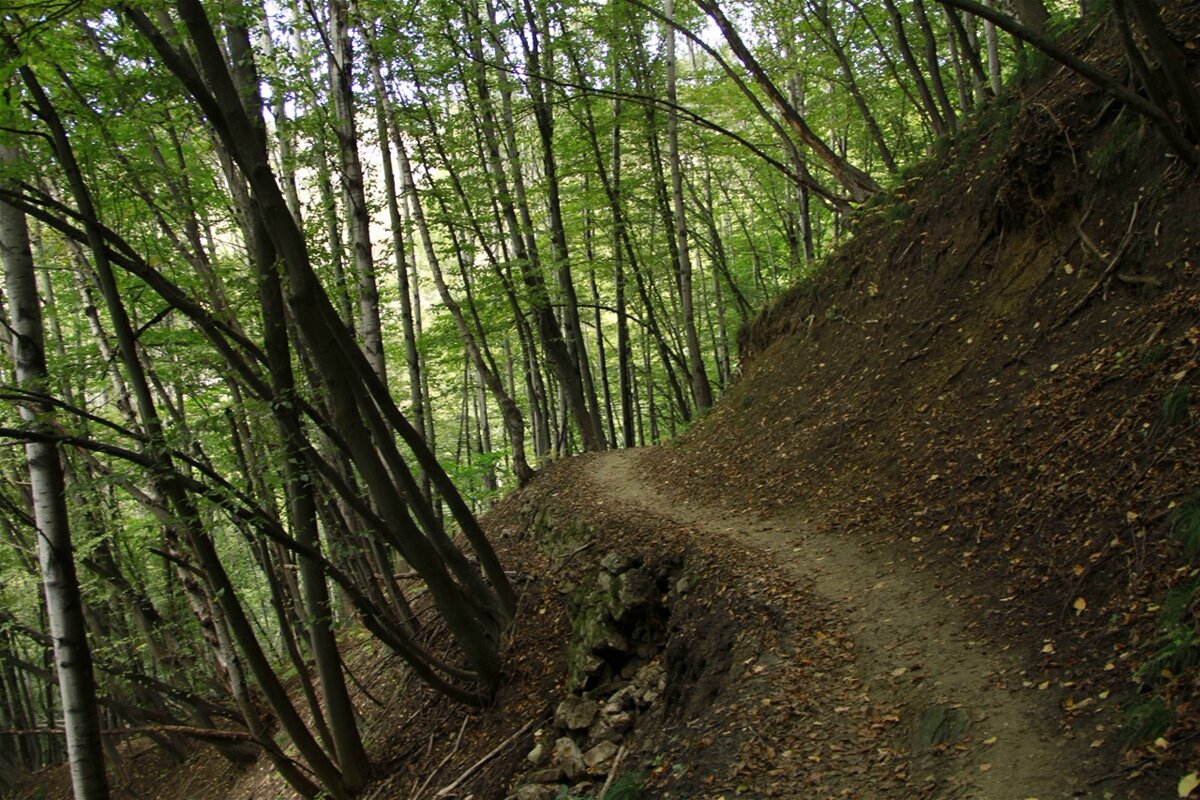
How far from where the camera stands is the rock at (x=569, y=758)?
580 centimetres

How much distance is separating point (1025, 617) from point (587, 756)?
337cm

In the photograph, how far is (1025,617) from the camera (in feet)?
15.6

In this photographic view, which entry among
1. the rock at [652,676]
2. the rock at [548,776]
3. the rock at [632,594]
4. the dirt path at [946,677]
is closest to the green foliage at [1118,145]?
the dirt path at [946,677]

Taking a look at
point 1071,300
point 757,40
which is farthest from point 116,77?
point 757,40

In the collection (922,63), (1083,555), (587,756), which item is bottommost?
(587,756)

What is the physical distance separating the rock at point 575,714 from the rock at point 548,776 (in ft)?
1.69

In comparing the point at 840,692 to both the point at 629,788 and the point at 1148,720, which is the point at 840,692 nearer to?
the point at 629,788

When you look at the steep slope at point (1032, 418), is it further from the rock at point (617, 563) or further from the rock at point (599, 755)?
the rock at point (599, 755)

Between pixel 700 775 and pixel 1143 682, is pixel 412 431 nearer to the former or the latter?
pixel 700 775

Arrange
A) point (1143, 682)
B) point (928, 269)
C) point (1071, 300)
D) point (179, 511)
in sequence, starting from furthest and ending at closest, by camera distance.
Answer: point (928, 269)
point (1071, 300)
point (179, 511)
point (1143, 682)

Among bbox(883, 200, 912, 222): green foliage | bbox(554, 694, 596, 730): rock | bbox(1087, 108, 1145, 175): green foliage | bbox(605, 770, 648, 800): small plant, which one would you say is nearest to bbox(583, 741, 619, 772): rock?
bbox(554, 694, 596, 730): rock

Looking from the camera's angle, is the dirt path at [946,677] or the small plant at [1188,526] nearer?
the dirt path at [946,677]

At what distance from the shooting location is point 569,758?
19.6 ft

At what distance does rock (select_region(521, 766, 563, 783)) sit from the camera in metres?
5.86
